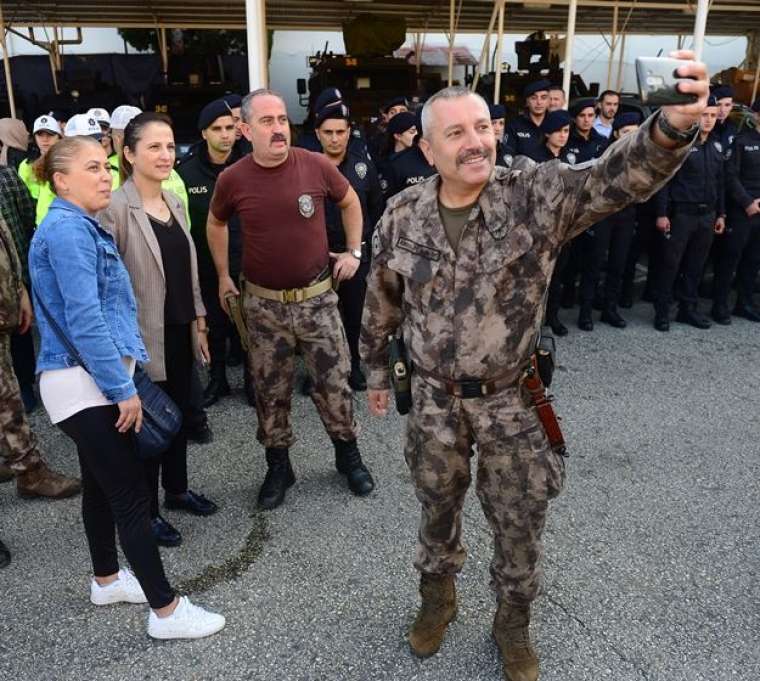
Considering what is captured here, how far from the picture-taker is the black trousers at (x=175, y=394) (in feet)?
9.60

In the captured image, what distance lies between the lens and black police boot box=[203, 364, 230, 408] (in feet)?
15.1

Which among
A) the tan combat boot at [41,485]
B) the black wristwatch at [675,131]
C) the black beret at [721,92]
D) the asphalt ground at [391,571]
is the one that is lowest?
the asphalt ground at [391,571]

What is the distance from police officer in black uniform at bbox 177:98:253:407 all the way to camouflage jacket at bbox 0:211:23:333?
4.13 feet

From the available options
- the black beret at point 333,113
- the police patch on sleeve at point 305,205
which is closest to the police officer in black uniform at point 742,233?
the black beret at point 333,113

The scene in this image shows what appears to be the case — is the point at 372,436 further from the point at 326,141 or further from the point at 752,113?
the point at 752,113

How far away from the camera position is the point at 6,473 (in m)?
3.62

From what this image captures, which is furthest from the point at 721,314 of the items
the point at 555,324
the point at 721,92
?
the point at 721,92

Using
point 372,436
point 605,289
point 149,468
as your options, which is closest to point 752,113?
point 605,289

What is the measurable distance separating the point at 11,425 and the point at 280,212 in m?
1.67

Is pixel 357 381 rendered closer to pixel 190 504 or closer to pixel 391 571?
pixel 190 504

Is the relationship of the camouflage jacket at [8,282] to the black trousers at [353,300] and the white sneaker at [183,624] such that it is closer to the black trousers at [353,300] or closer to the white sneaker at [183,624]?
the white sneaker at [183,624]

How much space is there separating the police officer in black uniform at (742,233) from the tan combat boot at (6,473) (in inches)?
216

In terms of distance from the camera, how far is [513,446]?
2123 mm

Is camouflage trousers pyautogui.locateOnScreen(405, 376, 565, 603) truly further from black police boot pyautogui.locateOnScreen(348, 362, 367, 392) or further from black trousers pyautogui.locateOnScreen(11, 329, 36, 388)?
black trousers pyautogui.locateOnScreen(11, 329, 36, 388)
